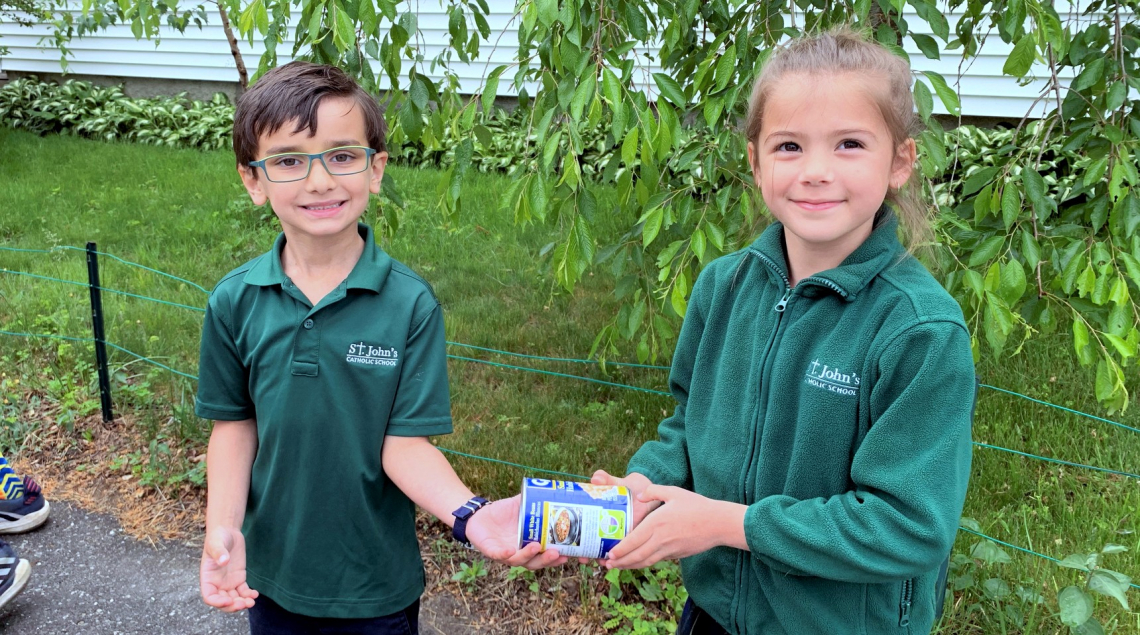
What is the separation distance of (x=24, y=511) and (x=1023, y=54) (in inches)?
143

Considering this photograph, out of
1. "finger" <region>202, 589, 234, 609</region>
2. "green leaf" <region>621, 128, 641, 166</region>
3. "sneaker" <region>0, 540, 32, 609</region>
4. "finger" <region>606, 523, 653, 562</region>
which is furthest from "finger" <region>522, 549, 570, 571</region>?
"sneaker" <region>0, 540, 32, 609</region>

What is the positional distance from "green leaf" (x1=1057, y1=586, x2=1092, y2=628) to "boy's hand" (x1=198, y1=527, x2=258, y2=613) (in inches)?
72.8

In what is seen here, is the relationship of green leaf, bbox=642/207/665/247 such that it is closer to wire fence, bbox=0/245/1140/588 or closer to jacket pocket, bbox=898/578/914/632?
wire fence, bbox=0/245/1140/588

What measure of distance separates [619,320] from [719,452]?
1.37m

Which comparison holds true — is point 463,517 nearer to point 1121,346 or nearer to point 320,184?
point 320,184

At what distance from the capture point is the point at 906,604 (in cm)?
150

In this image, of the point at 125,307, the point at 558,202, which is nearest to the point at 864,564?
the point at 558,202

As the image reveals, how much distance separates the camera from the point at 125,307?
4887 mm

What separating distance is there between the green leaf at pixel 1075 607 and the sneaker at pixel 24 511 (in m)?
3.45

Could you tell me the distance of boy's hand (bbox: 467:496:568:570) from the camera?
1592 mm

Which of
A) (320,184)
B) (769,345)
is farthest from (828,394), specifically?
(320,184)

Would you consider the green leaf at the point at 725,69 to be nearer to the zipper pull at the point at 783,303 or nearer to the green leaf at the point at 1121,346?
the zipper pull at the point at 783,303

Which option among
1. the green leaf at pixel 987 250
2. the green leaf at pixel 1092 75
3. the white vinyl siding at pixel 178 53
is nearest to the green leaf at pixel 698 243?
the green leaf at pixel 987 250

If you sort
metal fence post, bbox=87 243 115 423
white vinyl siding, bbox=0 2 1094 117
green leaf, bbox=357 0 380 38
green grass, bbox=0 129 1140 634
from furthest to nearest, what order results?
white vinyl siding, bbox=0 2 1094 117, metal fence post, bbox=87 243 115 423, green grass, bbox=0 129 1140 634, green leaf, bbox=357 0 380 38
